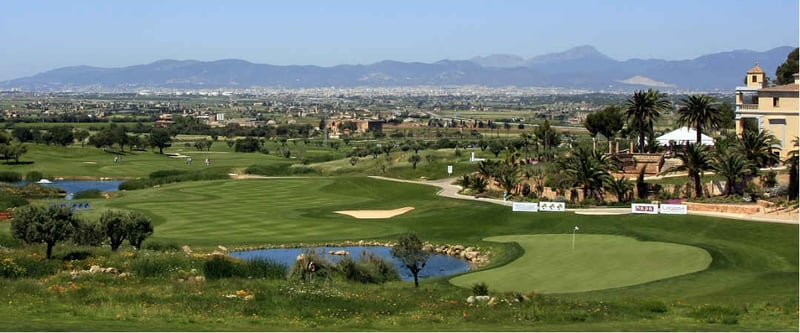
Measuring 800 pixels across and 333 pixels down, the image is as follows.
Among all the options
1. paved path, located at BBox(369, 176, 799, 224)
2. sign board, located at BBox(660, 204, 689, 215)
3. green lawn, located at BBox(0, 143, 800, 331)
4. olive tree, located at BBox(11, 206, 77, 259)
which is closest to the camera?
green lawn, located at BBox(0, 143, 800, 331)

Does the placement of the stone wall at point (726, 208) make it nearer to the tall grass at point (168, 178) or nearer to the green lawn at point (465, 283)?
the green lawn at point (465, 283)

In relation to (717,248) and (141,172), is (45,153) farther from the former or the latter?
(717,248)

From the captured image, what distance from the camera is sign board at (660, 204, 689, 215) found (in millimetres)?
56469

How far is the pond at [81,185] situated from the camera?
101 metres

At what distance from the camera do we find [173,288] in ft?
109

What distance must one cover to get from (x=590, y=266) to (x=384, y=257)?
9535 mm

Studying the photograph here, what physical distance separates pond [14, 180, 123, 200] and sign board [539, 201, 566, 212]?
2007 inches

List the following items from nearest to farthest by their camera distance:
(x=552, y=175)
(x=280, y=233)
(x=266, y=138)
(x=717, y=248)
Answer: (x=717, y=248) → (x=280, y=233) → (x=552, y=175) → (x=266, y=138)

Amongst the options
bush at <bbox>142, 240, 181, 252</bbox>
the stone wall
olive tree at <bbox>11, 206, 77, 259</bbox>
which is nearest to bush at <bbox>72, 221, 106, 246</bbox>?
olive tree at <bbox>11, 206, 77, 259</bbox>

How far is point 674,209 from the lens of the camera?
5681 cm

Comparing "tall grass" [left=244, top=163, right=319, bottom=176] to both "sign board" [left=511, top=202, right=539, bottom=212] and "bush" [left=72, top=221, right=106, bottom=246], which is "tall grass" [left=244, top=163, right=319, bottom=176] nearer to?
"sign board" [left=511, top=202, right=539, bottom=212]

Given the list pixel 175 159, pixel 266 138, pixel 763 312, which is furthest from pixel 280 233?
pixel 266 138

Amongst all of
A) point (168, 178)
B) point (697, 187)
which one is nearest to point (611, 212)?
point (697, 187)

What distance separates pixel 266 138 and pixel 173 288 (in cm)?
16086
